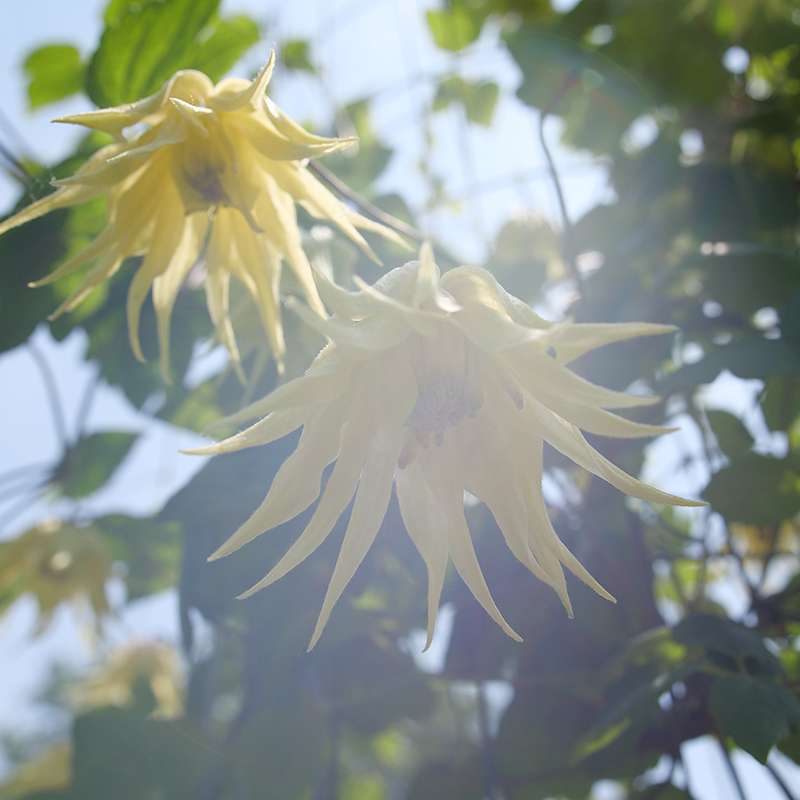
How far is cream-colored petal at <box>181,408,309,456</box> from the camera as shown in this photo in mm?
502

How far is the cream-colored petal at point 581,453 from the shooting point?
50cm

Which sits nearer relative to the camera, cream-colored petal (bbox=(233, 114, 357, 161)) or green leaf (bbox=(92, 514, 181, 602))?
cream-colored petal (bbox=(233, 114, 357, 161))

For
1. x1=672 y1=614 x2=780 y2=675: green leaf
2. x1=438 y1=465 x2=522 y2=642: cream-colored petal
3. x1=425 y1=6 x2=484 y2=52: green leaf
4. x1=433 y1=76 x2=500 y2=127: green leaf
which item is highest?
x1=438 y1=465 x2=522 y2=642: cream-colored petal

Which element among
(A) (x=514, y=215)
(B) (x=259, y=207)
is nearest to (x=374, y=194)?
(A) (x=514, y=215)

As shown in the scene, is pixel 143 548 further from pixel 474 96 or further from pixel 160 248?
pixel 474 96

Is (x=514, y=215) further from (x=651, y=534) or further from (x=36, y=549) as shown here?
(x=36, y=549)

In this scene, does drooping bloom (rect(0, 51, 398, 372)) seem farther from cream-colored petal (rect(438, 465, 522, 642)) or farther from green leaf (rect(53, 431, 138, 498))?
green leaf (rect(53, 431, 138, 498))

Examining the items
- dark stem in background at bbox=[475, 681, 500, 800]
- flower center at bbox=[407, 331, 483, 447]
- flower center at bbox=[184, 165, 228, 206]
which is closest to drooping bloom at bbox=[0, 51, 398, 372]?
flower center at bbox=[184, 165, 228, 206]

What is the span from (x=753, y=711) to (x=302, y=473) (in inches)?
16.7

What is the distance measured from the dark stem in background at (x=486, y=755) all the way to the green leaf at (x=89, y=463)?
2.14 feet

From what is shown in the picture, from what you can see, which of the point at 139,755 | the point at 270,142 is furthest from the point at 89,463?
the point at 270,142

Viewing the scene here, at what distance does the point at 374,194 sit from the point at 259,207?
0.52 m

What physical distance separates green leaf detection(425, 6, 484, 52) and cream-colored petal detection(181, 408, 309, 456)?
122 cm

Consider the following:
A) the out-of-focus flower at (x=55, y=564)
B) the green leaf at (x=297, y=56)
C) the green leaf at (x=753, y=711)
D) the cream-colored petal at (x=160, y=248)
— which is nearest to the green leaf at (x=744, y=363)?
the green leaf at (x=753, y=711)
